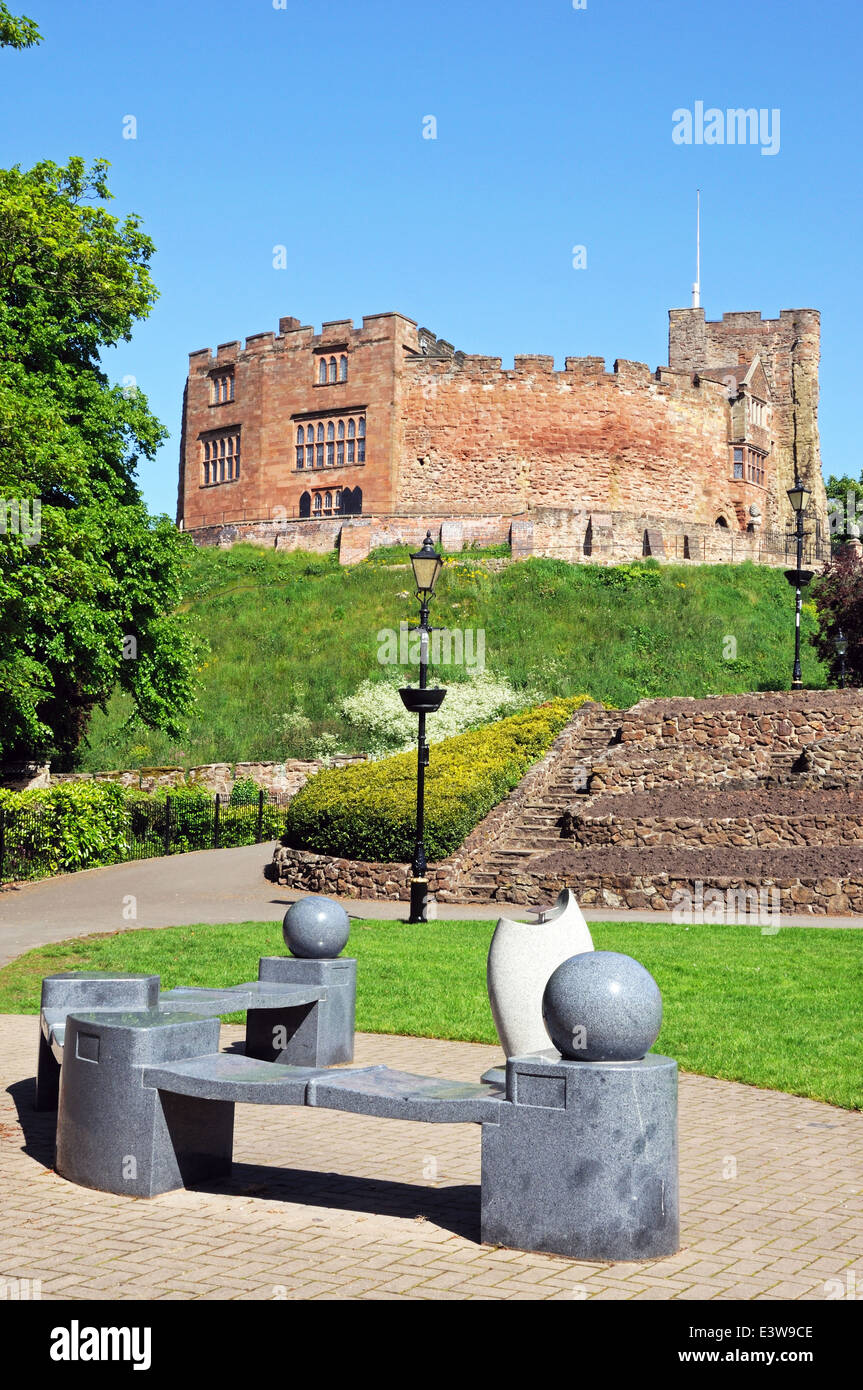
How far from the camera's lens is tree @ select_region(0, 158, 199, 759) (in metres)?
17.3

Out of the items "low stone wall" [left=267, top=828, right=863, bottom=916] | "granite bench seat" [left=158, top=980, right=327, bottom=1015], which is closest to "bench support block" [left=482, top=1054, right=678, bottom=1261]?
"granite bench seat" [left=158, top=980, right=327, bottom=1015]

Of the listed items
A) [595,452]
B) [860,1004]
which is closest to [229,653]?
[595,452]

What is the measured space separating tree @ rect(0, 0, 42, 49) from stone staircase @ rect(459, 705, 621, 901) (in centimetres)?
1343

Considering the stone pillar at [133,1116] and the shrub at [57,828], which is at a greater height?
the shrub at [57,828]

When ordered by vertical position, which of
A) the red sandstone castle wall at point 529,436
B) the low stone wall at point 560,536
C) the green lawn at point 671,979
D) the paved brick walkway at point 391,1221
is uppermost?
the red sandstone castle wall at point 529,436

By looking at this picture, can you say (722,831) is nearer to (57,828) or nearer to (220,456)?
(57,828)

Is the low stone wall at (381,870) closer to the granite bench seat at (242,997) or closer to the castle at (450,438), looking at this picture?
the granite bench seat at (242,997)

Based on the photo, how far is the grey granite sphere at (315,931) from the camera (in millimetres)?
8961

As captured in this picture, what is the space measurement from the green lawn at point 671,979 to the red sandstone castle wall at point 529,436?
121 ft

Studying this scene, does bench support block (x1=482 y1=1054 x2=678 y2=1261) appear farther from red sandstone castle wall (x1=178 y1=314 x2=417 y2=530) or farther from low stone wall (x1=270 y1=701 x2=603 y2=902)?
red sandstone castle wall (x1=178 y1=314 x2=417 y2=530)

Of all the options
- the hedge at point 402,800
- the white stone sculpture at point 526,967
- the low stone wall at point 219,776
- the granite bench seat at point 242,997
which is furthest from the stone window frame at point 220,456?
the white stone sculpture at point 526,967

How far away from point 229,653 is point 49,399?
660 inches
